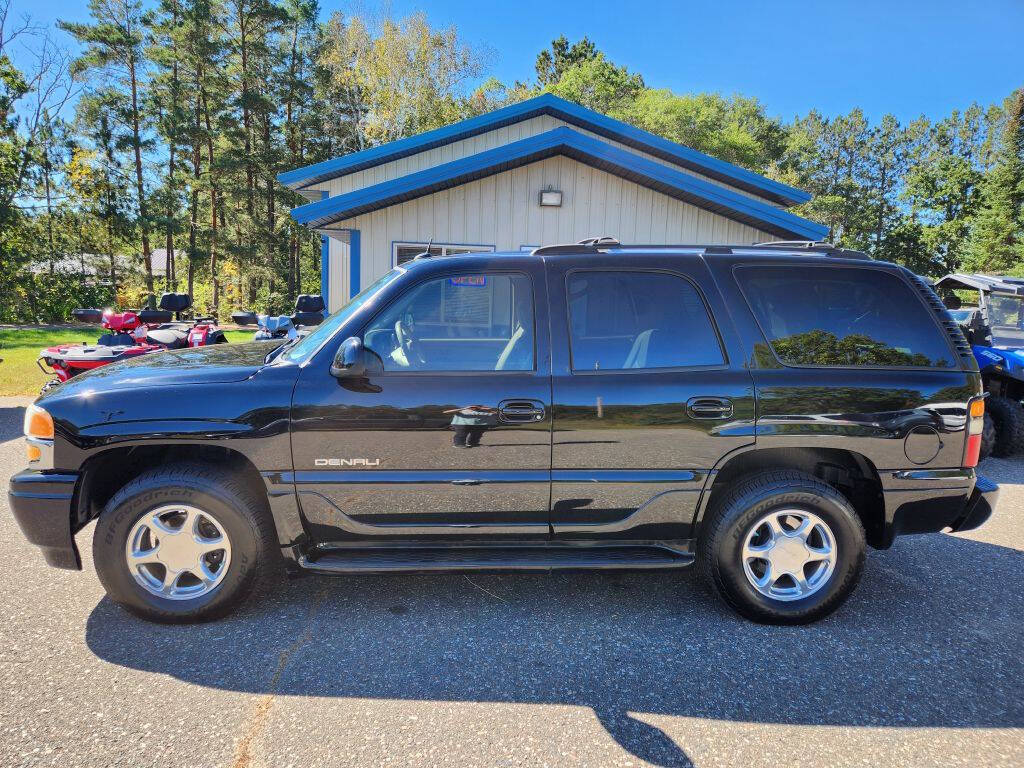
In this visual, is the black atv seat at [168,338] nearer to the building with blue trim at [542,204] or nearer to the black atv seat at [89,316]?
the black atv seat at [89,316]

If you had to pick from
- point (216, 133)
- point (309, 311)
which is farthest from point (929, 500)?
point (216, 133)

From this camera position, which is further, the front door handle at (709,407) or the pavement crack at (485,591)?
the pavement crack at (485,591)

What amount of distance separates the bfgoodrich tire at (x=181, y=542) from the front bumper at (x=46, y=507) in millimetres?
141

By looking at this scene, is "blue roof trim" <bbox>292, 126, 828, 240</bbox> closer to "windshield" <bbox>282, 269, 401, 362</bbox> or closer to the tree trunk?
"windshield" <bbox>282, 269, 401, 362</bbox>

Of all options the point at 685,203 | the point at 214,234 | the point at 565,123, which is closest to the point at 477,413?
the point at 685,203

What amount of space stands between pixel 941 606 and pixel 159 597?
4.19 metres

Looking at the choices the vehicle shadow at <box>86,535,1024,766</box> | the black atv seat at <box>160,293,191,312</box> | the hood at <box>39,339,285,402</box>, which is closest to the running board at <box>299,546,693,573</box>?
the vehicle shadow at <box>86,535,1024,766</box>

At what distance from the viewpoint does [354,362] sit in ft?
9.58

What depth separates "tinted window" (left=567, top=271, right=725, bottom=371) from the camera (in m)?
3.19

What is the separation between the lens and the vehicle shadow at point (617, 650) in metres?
2.64

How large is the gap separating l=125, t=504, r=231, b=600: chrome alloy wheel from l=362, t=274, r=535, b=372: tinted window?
1206 mm

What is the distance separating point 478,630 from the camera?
316cm

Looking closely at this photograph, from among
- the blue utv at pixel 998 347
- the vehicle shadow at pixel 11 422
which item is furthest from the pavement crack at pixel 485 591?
the blue utv at pixel 998 347

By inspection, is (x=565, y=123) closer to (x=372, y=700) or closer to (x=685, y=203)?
(x=685, y=203)
